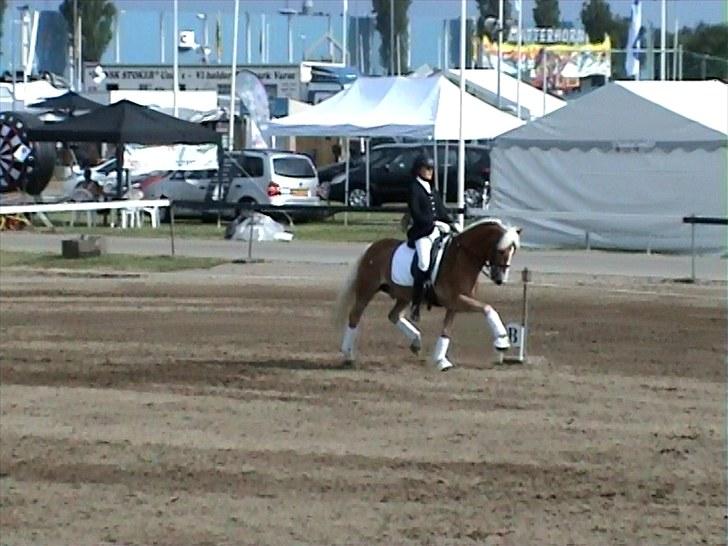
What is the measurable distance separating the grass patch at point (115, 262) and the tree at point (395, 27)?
252 ft

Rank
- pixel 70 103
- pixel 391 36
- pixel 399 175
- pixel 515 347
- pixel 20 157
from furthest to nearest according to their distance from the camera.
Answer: pixel 391 36 < pixel 70 103 < pixel 399 175 < pixel 20 157 < pixel 515 347

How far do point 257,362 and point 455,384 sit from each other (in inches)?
102

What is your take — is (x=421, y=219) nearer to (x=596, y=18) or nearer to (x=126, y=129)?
(x=126, y=129)

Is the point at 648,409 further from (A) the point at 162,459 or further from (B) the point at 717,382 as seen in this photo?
(A) the point at 162,459

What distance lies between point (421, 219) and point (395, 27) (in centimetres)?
10133

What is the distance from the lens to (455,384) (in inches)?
634

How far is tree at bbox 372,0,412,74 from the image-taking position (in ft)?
370

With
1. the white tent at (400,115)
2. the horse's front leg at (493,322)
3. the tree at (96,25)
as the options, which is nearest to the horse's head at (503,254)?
the horse's front leg at (493,322)

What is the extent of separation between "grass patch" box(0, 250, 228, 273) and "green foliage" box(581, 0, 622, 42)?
3365 inches

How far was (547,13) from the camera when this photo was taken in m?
125

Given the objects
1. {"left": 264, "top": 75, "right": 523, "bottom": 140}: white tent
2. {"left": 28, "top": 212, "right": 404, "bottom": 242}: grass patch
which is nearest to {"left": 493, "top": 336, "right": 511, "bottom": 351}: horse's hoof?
{"left": 28, "top": 212, "right": 404, "bottom": 242}: grass patch

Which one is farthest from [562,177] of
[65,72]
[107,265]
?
[65,72]

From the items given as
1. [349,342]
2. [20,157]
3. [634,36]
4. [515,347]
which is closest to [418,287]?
[349,342]

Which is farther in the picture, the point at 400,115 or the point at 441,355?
the point at 400,115
